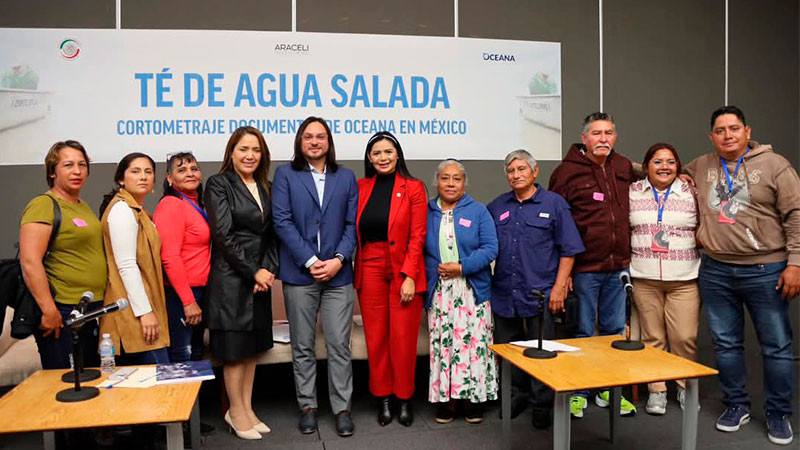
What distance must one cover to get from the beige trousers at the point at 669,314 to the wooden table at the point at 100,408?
253 centimetres

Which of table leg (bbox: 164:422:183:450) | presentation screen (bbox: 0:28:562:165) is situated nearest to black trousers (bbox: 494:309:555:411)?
presentation screen (bbox: 0:28:562:165)

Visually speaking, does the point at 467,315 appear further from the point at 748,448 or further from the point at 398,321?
the point at 748,448

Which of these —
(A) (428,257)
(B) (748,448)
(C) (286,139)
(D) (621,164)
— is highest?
(C) (286,139)

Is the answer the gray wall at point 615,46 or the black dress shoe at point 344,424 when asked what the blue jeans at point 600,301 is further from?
the gray wall at point 615,46

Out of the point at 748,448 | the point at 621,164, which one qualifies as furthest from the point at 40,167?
the point at 748,448

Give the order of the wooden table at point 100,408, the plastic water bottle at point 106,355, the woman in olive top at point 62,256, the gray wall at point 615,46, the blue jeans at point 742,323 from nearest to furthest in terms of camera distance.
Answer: the wooden table at point 100,408 → the plastic water bottle at point 106,355 → the woman in olive top at point 62,256 → the blue jeans at point 742,323 → the gray wall at point 615,46

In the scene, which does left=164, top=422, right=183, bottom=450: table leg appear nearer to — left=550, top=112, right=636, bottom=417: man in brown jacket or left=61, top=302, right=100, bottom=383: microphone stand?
left=61, top=302, right=100, bottom=383: microphone stand

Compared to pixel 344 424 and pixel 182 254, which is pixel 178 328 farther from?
pixel 344 424

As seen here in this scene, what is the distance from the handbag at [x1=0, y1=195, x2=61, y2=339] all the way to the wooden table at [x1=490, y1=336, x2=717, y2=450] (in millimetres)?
1949

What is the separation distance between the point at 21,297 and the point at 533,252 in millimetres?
2429

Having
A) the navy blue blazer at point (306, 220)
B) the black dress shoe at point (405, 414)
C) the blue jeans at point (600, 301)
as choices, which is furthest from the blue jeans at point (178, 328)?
the blue jeans at point (600, 301)

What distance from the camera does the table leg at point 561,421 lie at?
7.02 feet

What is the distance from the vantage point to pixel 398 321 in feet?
10.1

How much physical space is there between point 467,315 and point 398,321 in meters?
0.38
